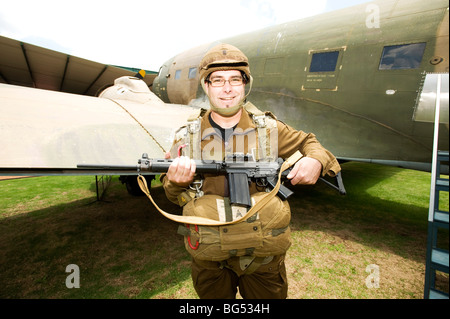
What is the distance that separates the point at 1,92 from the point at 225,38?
5.68 m

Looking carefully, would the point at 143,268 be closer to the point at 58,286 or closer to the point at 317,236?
the point at 58,286

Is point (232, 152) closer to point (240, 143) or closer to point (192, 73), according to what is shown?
point (240, 143)

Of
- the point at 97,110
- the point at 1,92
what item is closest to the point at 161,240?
the point at 97,110

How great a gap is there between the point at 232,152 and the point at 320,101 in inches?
127

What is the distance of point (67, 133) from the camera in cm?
279

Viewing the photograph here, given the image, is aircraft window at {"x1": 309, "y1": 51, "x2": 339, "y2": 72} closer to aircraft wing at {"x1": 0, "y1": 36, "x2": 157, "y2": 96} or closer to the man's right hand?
the man's right hand

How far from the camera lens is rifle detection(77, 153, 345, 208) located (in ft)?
6.64

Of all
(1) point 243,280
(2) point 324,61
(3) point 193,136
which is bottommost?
(1) point 243,280

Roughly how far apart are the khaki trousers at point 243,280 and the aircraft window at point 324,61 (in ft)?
13.0

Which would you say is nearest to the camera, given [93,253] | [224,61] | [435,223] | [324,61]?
[435,223]

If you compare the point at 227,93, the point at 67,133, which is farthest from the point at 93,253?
the point at 227,93

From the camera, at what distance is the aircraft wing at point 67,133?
237 cm

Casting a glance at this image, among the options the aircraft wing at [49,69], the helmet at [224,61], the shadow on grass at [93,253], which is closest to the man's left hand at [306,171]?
the helmet at [224,61]

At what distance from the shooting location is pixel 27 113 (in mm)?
2887
